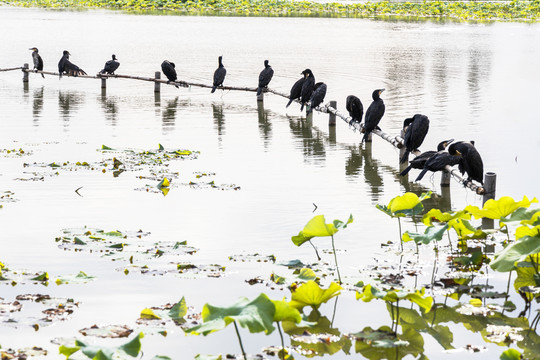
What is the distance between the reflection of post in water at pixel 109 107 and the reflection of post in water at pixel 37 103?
1235 millimetres

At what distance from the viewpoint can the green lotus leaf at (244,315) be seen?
12.5ft

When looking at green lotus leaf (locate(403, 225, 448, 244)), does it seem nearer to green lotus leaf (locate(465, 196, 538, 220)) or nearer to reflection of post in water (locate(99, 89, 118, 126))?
green lotus leaf (locate(465, 196, 538, 220))

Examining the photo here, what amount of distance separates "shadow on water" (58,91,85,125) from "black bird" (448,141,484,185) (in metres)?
7.84

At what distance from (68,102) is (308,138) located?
6192 mm

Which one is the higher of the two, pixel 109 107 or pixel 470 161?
pixel 109 107

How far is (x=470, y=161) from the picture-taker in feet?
28.0

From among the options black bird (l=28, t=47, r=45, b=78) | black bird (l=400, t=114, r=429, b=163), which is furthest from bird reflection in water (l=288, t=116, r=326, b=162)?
black bird (l=28, t=47, r=45, b=78)

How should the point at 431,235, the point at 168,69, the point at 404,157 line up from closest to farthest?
the point at 431,235 → the point at 404,157 → the point at 168,69

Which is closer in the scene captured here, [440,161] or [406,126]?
[440,161]

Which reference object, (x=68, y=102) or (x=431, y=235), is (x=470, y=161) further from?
(x=68, y=102)

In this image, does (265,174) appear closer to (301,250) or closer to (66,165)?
(66,165)

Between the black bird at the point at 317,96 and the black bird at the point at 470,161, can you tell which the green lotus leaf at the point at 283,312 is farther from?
the black bird at the point at 317,96

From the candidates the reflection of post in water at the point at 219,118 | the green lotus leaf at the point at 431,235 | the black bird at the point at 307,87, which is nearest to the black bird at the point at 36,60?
the reflection of post in water at the point at 219,118

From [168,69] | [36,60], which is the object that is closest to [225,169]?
[168,69]
